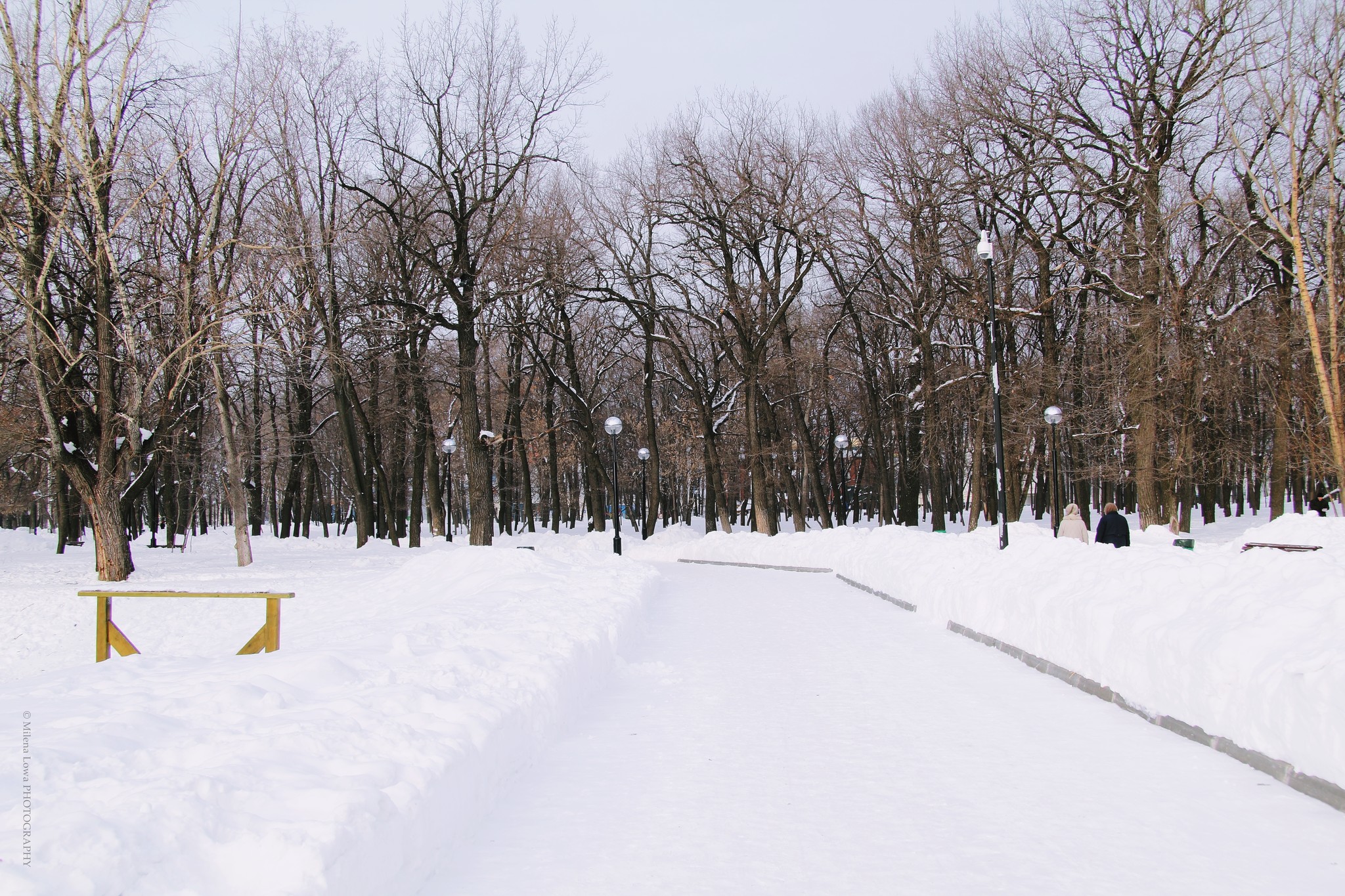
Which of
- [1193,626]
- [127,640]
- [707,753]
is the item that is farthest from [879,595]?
[127,640]

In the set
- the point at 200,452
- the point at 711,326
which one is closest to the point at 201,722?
the point at 711,326

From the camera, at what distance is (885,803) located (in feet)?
16.6

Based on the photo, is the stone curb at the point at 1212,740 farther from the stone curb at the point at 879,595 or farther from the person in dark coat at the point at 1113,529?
the person in dark coat at the point at 1113,529

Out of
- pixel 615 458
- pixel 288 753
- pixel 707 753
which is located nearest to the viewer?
pixel 288 753

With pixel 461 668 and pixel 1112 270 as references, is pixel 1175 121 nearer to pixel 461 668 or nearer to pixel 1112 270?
pixel 1112 270

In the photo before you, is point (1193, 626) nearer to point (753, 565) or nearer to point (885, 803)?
point (885, 803)

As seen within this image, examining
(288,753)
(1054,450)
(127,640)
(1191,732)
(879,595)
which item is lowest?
(879,595)

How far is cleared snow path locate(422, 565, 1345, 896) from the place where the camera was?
13.4 ft

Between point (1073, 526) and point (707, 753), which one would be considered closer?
point (707, 753)

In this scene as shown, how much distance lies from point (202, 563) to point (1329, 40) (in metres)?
31.5

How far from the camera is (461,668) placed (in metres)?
6.78

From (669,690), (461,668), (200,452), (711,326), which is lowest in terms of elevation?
(669,690)

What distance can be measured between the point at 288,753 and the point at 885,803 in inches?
124

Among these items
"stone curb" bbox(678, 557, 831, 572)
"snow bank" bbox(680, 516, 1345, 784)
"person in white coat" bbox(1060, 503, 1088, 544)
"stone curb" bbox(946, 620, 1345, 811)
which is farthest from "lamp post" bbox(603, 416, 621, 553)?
"stone curb" bbox(946, 620, 1345, 811)
